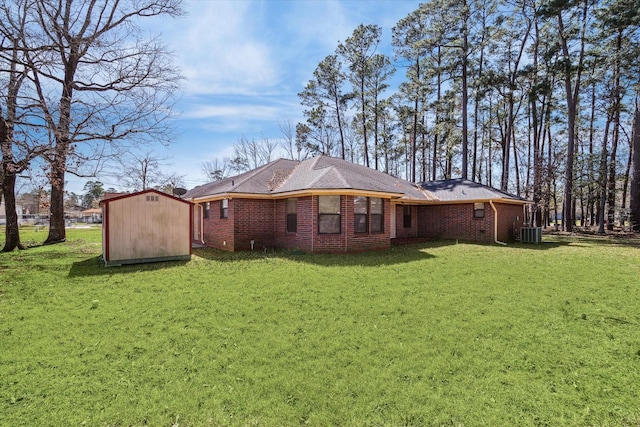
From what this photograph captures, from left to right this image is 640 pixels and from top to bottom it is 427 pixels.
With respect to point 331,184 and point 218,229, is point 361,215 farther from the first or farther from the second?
point 218,229

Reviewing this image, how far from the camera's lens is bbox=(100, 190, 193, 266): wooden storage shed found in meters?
9.23

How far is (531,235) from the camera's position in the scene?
48.0ft

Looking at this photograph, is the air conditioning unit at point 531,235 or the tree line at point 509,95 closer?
the air conditioning unit at point 531,235

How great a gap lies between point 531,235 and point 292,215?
11.5m

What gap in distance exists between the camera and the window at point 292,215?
11844 millimetres

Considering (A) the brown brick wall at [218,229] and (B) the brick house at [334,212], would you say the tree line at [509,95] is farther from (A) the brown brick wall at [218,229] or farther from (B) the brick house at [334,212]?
(A) the brown brick wall at [218,229]

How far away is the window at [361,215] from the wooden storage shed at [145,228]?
19.1 feet

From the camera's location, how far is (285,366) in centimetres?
347

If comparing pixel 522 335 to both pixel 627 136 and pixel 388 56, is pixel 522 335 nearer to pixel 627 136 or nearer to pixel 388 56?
pixel 388 56

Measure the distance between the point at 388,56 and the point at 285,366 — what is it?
86.8ft

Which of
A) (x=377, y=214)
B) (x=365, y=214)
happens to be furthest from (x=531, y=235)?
(x=365, y=214)

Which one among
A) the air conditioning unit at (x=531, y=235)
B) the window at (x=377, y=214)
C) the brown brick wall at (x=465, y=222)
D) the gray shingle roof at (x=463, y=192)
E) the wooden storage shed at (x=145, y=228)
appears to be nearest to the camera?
the wooden storage shed at (x=145, y=228)

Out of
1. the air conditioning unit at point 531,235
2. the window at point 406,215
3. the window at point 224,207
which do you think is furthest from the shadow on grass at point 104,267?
the air conditioning unit at point 531,235

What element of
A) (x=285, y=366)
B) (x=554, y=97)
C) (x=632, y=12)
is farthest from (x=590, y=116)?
(x=285, y=366)
